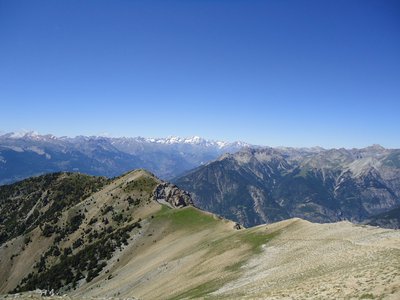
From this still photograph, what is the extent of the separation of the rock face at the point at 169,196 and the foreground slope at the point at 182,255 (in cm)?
42

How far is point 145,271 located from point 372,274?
5639cm

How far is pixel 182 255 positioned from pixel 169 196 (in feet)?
216

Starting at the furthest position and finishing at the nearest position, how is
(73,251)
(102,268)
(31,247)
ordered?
(31,247) < (73,251) < (102,268)

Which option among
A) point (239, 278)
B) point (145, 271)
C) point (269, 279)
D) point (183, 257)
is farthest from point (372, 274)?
point (145, 271)

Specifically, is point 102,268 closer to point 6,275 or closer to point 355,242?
point 6,275

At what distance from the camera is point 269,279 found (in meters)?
43.3

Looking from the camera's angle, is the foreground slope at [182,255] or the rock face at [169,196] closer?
the foreground slope at [182,255]

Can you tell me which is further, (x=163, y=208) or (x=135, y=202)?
(x=135, y=202)

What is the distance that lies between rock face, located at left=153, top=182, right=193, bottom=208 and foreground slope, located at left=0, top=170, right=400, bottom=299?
1.37 ft

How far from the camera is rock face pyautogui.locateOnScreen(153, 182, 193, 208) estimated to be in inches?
5545

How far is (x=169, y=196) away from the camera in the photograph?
144 metres

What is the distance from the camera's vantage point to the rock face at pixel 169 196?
14084cm

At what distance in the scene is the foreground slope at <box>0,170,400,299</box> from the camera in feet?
121

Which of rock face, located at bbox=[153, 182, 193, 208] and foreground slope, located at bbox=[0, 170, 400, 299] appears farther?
rock face, located at bbox=[153, 182, 193, 208]
